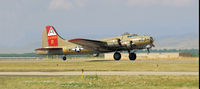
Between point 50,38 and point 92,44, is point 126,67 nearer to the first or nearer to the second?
point 92,44

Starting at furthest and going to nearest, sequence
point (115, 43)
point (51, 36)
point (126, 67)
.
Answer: point (51, 36) < point (115, 43) < point (126, 67)

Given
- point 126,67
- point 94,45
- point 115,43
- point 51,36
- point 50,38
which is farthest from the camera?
point 51,36

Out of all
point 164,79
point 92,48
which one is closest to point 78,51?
point 92,48

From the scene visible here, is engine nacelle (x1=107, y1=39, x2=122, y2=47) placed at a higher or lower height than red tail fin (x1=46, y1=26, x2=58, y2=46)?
lower

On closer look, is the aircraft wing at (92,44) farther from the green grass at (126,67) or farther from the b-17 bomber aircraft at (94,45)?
the green grass at (126,67)

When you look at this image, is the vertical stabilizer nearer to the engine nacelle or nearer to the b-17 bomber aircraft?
the b-17 bomber aircraft

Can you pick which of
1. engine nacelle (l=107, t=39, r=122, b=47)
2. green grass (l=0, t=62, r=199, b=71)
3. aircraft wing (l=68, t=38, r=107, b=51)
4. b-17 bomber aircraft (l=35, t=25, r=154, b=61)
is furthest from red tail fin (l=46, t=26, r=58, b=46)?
green grass (l=0, t=62, r=199, b=71)

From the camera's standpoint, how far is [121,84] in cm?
2655

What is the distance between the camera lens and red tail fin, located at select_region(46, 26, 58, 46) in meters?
70.4

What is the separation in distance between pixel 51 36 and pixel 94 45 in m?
12.4

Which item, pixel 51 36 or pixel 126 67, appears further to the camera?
pixel 51 36

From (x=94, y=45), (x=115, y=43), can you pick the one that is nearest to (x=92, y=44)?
(x=94, y=45)

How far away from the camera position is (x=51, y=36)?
71.2 m

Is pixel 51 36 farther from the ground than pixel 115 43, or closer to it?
farther from the ground
